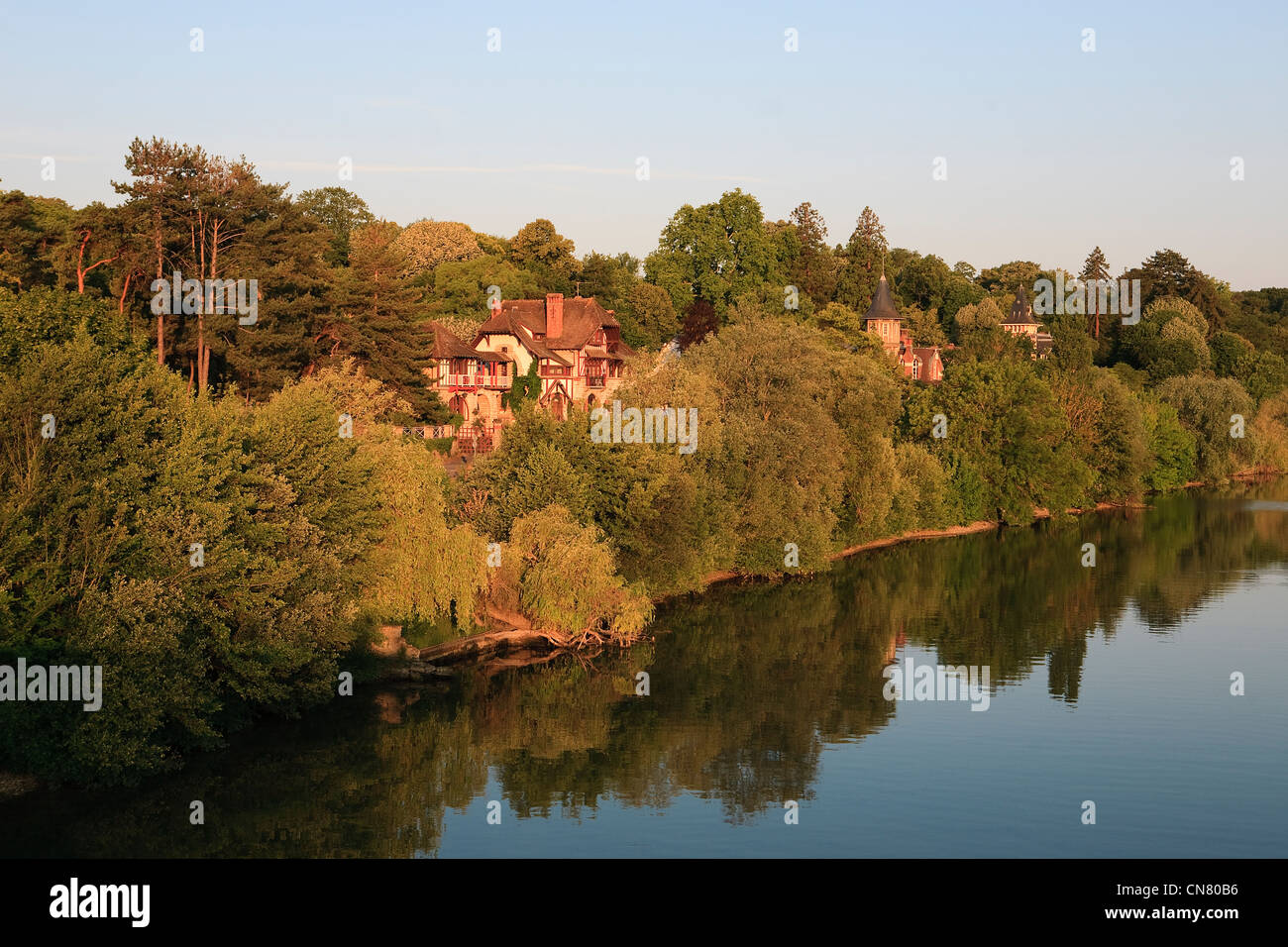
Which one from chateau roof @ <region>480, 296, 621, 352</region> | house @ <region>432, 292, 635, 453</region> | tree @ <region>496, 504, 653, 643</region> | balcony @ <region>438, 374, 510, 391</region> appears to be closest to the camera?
tree @ <region>496, 504, 653, 643</region>

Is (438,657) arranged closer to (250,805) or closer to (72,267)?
(250,805)

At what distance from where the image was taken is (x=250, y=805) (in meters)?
27.1

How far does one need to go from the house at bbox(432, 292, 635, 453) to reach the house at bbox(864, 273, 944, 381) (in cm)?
2706

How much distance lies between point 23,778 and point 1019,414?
196ft

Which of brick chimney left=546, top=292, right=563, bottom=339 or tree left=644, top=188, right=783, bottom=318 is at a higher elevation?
tree left=644, top=188, right=783, bottom=318

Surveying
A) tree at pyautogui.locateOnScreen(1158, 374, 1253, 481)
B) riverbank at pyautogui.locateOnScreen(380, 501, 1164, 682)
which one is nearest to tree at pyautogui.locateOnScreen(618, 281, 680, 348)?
A: tree at pyautogui.locateOnScreen(1158, 374, 1253, 481)

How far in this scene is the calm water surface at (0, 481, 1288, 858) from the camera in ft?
83.9

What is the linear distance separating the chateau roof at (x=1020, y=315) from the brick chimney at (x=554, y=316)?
7328cm

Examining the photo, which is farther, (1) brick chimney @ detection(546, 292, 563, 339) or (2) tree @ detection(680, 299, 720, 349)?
(2) tree @ detection(680, 299, 720, 349)

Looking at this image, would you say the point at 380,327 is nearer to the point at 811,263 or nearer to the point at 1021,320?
the point at 811,263

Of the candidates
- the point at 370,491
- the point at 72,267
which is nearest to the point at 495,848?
the point at 370,491

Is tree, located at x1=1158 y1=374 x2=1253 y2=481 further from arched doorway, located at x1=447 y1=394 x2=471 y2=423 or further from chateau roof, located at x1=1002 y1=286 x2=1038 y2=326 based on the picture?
arched doorway, located at x1=447 y1=394 x2=471 y2=423

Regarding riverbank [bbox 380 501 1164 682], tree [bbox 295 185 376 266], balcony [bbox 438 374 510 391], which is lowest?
riverbank [bbox 380 501 1164 682]
